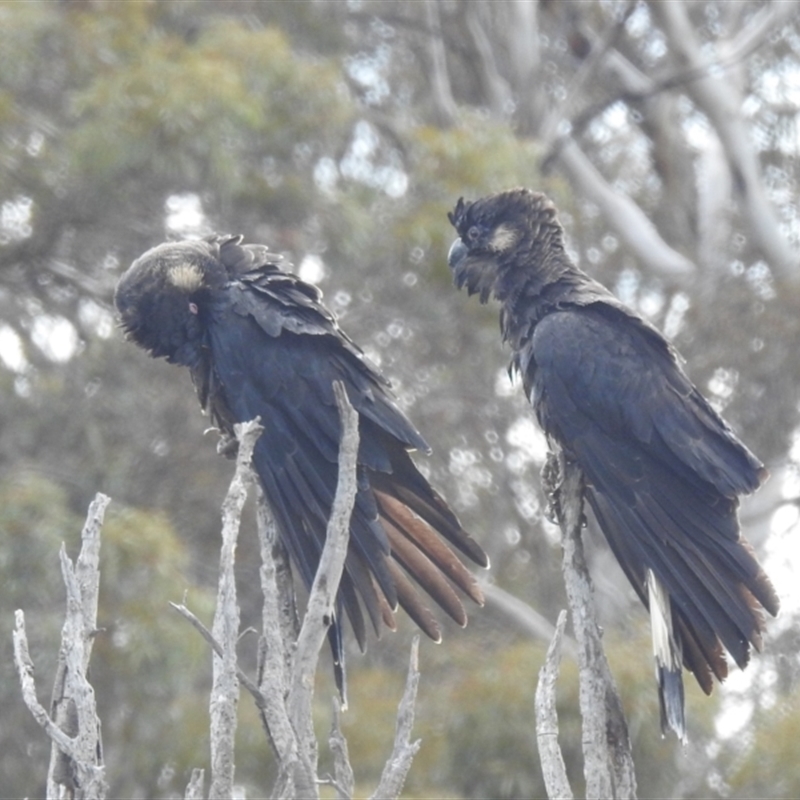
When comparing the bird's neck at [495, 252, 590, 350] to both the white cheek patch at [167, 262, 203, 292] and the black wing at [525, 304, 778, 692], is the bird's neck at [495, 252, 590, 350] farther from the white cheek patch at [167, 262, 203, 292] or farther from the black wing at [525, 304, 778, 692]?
the white cheek patch at [167, 262, 203, 292]

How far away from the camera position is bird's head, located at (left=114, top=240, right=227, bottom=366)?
16.6 ft

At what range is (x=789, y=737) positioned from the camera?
26.3 ft

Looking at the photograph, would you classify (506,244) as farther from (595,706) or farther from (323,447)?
(595,706)

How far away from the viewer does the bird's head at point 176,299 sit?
16.6 feet

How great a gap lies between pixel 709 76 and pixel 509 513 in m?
3.68

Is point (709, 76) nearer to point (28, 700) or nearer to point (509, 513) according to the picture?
point (509, 513)

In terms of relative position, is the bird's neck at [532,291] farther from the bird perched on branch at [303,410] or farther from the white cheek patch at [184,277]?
the white cheek patch at [184,277]

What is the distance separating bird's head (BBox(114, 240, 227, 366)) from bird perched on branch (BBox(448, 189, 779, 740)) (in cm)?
86

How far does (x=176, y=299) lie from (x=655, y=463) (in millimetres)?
1549

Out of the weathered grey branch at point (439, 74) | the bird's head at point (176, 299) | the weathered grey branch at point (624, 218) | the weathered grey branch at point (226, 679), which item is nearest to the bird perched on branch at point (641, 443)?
the bird's head at point (176, 299)

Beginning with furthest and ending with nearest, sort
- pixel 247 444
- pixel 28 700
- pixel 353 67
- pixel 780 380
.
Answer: pixel 353 67 < pixel 780 380 < pixel 247 444 < pixel 28 700

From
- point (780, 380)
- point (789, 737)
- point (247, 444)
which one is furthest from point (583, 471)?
point (780, 380)

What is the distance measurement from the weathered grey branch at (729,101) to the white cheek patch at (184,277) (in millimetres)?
7220

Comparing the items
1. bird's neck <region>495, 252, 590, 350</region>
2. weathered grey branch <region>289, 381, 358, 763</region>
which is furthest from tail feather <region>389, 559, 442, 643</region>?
weathered grey branch <region>289, 381, 358, 763</region>
